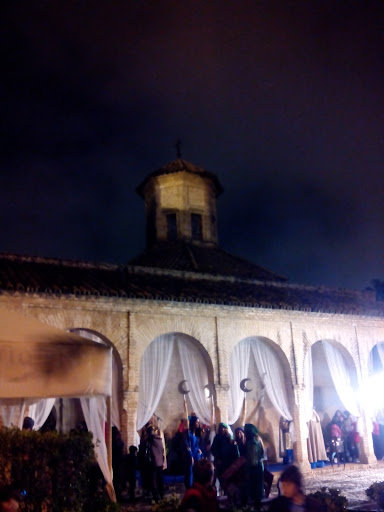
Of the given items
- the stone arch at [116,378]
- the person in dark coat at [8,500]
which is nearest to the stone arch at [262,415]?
the stone arch at [116,378]

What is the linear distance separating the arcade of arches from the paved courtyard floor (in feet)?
2.25

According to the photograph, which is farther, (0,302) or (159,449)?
(0,302)

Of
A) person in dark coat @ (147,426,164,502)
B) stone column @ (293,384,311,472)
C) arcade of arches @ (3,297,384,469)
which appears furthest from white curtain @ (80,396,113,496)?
stone column @ (293,384,311,472)

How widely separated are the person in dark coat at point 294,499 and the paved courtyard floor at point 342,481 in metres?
6.23

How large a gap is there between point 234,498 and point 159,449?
2.37 meters

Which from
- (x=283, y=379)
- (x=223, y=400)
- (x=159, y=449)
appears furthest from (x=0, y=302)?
(x=283, y=379)

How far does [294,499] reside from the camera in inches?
188

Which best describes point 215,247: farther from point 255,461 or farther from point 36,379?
point 36,379

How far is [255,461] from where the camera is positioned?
9.34m

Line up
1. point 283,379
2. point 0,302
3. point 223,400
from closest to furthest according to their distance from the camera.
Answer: point 0,302, point 223,400, point 283,379

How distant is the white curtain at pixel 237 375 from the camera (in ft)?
51.7

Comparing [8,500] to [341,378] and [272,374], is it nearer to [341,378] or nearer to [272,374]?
[272,374]

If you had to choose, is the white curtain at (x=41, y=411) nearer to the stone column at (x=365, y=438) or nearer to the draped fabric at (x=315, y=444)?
the draped fabric at (x=315, y=444)

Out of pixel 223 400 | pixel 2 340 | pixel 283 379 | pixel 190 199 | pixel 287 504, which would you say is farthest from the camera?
Answer: pixel 190 199
